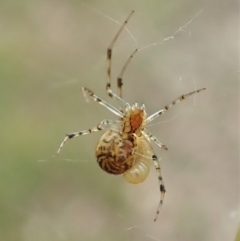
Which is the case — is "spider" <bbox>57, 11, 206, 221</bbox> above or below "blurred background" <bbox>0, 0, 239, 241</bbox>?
below

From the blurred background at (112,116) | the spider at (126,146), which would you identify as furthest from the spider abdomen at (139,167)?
the blurred background at (112,116)

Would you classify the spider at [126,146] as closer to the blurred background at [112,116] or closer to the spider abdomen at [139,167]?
the spider abdomen at [139,167]

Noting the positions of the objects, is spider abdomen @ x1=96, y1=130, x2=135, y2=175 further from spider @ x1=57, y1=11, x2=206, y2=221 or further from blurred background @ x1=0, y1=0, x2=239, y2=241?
blurred background @ x1=0, y1=0, x2=239, y2=241

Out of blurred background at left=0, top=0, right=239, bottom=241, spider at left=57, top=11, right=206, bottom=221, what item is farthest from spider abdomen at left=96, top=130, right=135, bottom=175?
blurred background at left=0, top=0, right=239, bottom=241

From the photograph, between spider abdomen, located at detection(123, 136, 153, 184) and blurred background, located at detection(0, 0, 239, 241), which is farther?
blurred background, located at detection(0, 0, 239, 241)

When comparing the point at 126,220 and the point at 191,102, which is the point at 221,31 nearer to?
the point at 191,102

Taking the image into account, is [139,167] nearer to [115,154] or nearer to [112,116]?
[115,154]
